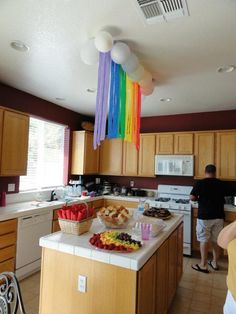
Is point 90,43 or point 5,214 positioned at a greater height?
point 90,43

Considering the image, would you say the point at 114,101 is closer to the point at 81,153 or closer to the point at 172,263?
the point at 172,263

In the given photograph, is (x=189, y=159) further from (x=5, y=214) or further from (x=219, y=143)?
(x=5, y=214)

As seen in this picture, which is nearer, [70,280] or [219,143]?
[70,280]

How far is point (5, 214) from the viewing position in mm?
2727

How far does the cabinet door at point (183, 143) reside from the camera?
4.36 metres

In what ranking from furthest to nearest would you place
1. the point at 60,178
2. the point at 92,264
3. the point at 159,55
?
the point at 60,178 → the point at 159,55 → the point at 92,264

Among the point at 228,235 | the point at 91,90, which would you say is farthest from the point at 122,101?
the point at 228,235

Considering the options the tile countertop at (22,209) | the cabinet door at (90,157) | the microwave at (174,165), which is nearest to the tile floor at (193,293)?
the tile countertop at (22,209)

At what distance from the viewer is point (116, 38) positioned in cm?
206

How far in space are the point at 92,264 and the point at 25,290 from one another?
168 cm

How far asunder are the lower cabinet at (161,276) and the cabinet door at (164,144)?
203cm

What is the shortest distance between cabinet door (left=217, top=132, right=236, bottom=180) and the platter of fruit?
2975 mm

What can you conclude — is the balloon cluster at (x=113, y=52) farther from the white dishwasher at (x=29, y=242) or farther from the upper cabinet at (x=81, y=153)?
the upper cabinet at (x=81, y=153)

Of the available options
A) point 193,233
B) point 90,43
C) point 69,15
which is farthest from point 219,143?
point 69,15
